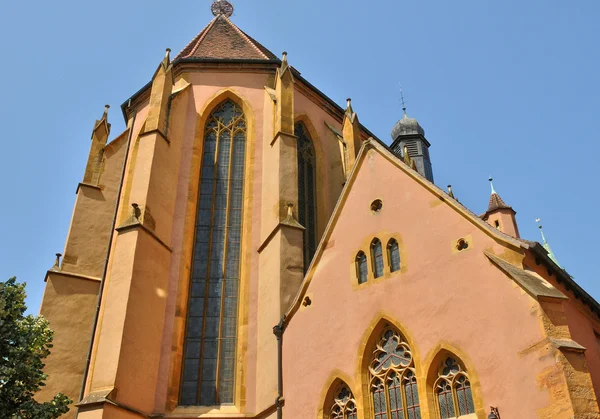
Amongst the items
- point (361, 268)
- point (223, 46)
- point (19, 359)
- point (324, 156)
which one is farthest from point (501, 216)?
point (19, 359)

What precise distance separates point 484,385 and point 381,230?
374 centimetres

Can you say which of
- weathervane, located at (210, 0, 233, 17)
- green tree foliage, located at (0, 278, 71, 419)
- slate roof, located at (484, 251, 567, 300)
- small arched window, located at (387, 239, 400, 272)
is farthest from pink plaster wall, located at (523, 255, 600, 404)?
weathervane, located at (210, 0, 233, 17)

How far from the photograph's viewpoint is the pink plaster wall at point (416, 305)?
895cm

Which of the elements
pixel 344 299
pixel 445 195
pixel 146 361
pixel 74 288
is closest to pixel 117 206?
pixel 74 288

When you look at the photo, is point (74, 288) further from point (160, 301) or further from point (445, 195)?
point (445, 195)

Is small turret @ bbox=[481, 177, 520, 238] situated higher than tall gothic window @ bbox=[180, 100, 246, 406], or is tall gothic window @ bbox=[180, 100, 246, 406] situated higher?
small turret @ bbox=[481, 177, 520, 238]

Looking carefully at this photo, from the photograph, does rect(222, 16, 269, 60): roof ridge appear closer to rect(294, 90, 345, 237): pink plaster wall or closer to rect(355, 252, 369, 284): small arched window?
rect(294, 90, 345, 237): pink plaster wall

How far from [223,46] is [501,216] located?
13.9m

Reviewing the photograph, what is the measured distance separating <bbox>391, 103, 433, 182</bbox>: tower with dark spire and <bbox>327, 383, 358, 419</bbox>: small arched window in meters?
26.0

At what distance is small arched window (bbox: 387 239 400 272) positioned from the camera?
1131 cm

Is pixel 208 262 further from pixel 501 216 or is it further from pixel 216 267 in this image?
pixel 501 216

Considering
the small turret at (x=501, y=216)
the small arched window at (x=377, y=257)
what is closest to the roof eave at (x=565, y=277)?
the small arched window at (x=377, y=257)

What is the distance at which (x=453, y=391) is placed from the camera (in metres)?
9.49

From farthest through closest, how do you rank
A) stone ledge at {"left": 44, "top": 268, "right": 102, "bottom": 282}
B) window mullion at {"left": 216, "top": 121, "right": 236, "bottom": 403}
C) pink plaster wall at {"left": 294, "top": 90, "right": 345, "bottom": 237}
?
pink plaster wall at {"left": 294, "top": 90, "right": 345, "bottom": 237}
stone ledge at {"left": 44, "top": 268, "right": 102, "bottom": 282}
window mullion at {"left": 216, "top": 121, "right": 236, "bottom": 403}
